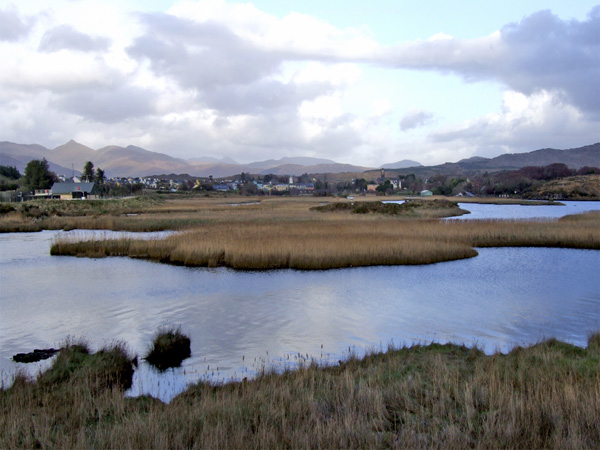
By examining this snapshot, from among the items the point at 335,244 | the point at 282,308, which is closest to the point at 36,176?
the point at 335,244

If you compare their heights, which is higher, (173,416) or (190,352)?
(173,416)

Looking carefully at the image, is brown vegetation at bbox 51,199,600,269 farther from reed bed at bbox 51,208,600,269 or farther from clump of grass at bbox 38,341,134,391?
clump of grass at bbox 38,341,134,391

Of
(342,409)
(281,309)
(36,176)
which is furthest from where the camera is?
(36,176)

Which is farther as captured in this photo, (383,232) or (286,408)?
(383,232)

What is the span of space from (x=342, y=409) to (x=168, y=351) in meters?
5.76

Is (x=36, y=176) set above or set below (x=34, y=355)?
above

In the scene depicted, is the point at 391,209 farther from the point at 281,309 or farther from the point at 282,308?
the point at 281,309

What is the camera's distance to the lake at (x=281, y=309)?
12.2m

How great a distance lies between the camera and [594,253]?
97.2 ft

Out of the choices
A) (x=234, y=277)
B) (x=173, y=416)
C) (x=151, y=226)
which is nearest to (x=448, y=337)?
(x=173, y=416)

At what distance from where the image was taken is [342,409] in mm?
7059

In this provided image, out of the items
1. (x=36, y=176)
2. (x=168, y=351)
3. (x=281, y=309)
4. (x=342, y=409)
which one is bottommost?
(x=281, y=309)

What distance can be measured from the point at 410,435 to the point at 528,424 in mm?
1449

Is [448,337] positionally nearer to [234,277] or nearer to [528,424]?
[528,424]
